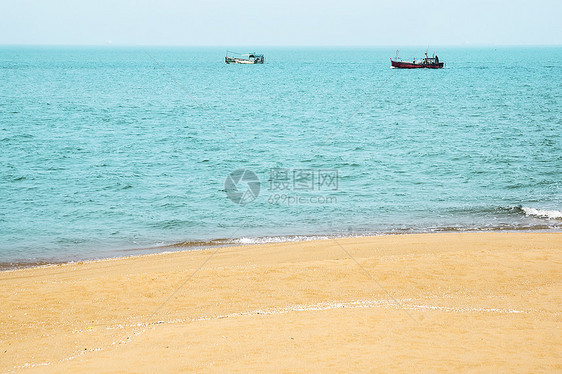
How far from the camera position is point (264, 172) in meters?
28.3

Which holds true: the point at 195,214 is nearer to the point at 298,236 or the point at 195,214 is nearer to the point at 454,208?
the point at 298,236

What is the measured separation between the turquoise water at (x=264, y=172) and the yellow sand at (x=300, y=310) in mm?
3461

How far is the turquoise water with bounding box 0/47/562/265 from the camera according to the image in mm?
19250

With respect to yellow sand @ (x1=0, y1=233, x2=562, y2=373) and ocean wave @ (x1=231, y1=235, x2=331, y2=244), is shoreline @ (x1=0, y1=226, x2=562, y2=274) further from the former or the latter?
yellow sand @ (x1=0, y1=233, x2=562, y2=373)

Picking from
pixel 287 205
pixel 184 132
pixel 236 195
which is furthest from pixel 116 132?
pixel 287 205

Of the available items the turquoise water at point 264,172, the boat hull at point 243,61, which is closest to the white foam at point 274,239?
the turquoise water at point 264,172

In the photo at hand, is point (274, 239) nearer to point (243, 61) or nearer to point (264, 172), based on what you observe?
point (264, 172)

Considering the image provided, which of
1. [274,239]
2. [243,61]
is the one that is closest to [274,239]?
[274,239]

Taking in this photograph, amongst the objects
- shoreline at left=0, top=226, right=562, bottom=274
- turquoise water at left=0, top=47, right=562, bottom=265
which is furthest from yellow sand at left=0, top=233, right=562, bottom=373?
turquoise water at left=0, top=47, right=562, bottom=265

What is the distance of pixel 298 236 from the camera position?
1848 cm

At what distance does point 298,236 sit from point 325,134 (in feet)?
76.3

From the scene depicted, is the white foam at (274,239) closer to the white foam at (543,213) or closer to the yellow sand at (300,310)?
the yellow sand at (300,310)

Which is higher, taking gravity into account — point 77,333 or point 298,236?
point 77,333

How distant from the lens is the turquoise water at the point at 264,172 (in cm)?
1925
